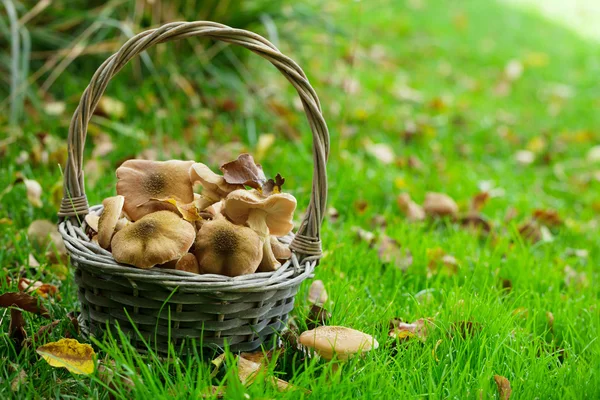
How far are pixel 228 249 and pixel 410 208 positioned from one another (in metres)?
1.42

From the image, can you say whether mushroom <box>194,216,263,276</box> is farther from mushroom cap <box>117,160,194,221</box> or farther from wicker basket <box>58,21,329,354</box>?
mushroom cap <box>117,160,194,221</box>

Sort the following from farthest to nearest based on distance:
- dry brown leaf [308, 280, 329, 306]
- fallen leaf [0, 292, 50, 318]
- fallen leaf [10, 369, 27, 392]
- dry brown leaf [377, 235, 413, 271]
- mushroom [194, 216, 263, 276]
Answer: dry brown leaf [377, 235, 413, 271] → dry brown leaf [308, 280, 329, 306] → fallen leaf [0, 292, 50, 318] → mushroom [194, 216, 263, 276] → fallen leaf [10, 369, 27, 392]

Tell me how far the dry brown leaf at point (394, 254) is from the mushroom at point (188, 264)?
839 millimetres

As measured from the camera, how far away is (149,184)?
1.63 m

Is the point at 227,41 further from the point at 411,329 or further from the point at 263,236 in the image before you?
the point at 411,329

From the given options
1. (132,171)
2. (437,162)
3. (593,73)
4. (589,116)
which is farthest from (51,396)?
(593,73)

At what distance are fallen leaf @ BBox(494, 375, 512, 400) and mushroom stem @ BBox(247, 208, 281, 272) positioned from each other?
567 mm

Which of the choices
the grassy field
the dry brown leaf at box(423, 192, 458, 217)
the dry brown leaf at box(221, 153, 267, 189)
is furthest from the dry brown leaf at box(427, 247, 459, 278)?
the dry brown leaf at box(221, 153, 267, 189)

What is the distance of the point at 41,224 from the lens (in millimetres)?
2045

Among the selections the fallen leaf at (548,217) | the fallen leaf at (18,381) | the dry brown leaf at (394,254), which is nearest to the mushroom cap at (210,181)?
the fallen leaf at (18,381)

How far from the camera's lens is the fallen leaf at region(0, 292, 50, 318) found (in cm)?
159

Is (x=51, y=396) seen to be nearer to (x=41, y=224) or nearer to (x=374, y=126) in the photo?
Result: (x=41, y=224)

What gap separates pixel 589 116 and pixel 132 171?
13.5ft

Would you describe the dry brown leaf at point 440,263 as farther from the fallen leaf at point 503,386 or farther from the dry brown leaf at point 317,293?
the fallen leaf at point 503,386
